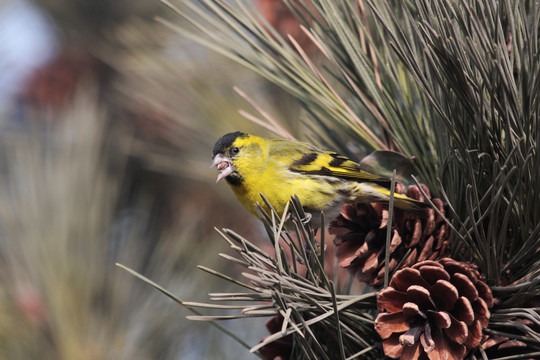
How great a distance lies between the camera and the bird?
1.93 meters

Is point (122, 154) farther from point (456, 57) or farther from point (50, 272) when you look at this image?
point (456, 57)

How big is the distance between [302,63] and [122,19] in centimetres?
211

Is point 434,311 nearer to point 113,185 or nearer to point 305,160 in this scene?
point 305,160

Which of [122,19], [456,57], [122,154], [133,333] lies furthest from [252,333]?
[122,19]

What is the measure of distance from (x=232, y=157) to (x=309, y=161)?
0.28 m

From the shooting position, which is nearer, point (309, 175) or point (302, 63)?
point (302, 63)

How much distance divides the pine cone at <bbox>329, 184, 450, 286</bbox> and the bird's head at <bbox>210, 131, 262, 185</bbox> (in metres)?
0.65

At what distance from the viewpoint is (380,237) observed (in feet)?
4.58

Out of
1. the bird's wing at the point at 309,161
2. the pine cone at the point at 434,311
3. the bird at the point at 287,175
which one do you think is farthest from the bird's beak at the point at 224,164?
the pine cone at the point at 434,311

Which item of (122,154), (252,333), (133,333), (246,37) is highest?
(246,37)

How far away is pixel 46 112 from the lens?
325 cm

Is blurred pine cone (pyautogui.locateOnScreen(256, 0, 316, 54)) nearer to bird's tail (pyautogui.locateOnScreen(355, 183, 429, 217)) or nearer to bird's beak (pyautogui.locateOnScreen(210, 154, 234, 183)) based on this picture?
bird's beak (pyautogui.locateOnScreen(210, 154, 234, 183))

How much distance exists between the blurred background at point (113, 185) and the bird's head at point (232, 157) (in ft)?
0.87

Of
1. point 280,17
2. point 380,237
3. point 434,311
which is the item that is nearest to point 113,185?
point 280,17
